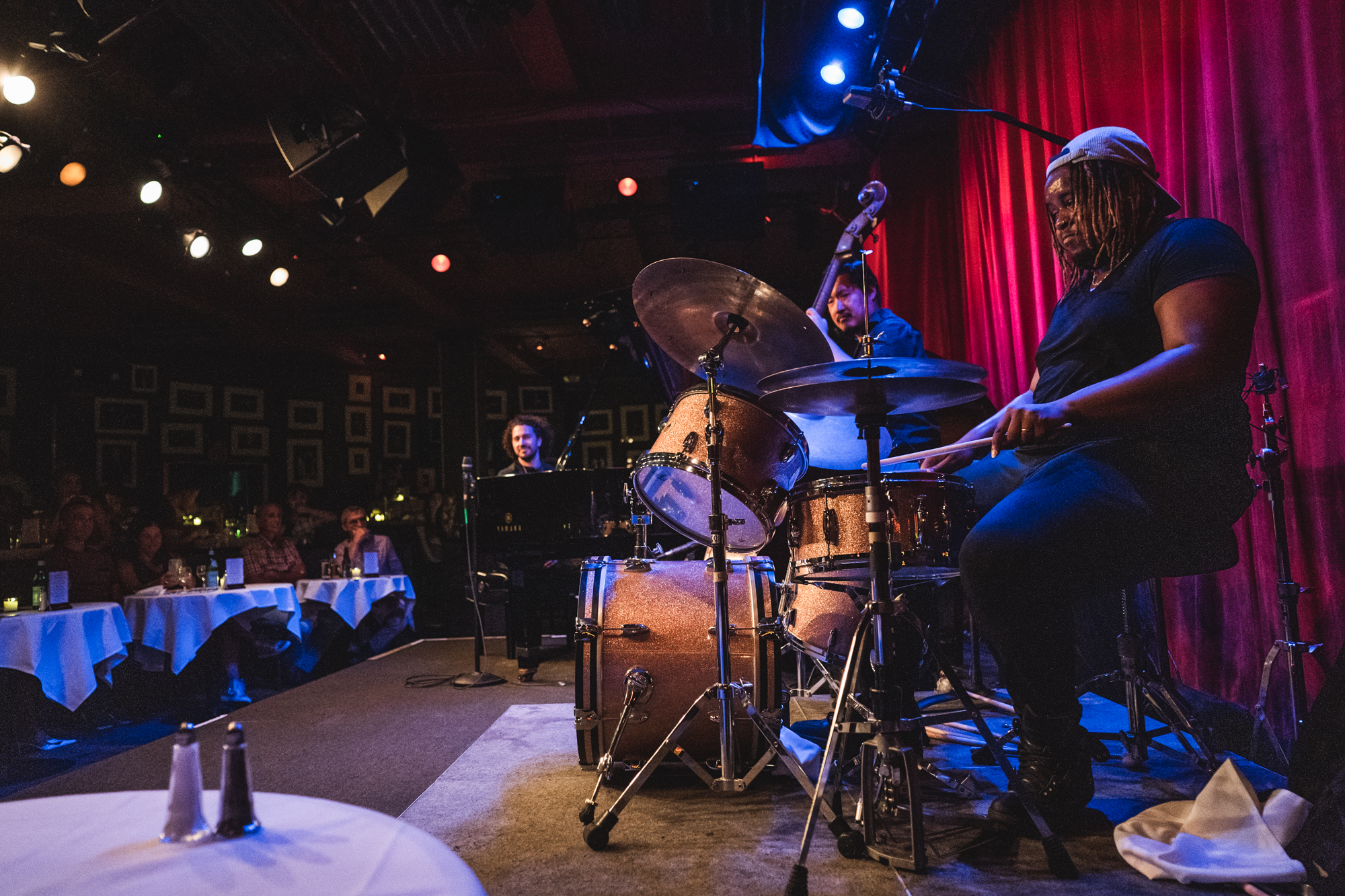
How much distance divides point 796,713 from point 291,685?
4.18 meters

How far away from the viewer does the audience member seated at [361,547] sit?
7.14 meters

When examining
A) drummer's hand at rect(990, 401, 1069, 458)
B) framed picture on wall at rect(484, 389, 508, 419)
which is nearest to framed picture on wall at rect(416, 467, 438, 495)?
framed picture on wall at rect(484, 389, 508, 419)

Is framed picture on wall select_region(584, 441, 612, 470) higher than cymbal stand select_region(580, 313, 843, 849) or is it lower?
higher

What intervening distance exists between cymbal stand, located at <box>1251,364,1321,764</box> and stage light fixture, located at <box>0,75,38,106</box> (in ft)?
21.0

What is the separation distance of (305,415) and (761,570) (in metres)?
11.3

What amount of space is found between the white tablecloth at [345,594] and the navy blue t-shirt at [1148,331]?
564 cm

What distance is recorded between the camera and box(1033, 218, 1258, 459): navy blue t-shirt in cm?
187

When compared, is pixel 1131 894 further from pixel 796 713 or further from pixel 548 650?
pixel 548 650

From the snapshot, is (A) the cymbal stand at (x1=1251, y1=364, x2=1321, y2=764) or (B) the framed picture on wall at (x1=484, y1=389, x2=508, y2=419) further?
(B) the framed picture on wall at (x1=484, y1=389, x2=508, y2=419)

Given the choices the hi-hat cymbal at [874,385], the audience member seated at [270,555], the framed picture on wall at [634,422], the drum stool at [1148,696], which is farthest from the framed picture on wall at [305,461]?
the drum stool at [1148,696]

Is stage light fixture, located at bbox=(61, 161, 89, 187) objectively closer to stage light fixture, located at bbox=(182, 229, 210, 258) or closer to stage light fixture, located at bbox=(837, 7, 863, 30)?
stage light fixture, located at bbox=(182, 229, 210, 258)

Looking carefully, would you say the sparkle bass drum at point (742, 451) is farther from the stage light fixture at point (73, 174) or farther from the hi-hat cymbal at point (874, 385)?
the stage light fixture at point (73, 174)

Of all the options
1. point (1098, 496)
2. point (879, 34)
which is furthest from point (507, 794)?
point (879, 34)

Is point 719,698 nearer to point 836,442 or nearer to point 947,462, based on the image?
point 947,462
